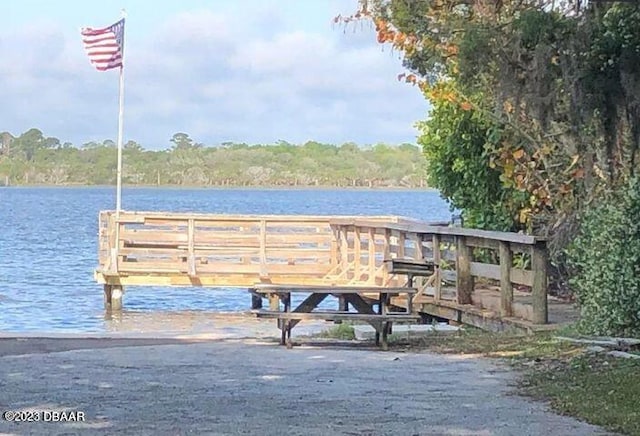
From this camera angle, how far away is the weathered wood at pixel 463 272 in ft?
44.3

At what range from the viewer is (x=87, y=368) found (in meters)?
8.91

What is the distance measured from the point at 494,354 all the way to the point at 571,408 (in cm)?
306

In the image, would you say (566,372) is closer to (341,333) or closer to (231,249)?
(341,333)

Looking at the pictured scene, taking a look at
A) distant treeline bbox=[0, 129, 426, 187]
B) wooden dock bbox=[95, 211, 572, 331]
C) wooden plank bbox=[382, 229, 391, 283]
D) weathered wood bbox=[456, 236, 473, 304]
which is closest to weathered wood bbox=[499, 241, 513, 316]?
weathered wood bbox=[456, 236, 473, 304]

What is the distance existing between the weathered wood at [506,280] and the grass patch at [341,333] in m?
1.67

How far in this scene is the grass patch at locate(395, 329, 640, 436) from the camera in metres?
6.79

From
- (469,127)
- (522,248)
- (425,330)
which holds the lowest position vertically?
(425,330)

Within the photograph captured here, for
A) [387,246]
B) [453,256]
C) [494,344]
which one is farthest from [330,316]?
[387,246]

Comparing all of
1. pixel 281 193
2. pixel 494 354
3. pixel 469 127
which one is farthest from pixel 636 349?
pixel 281 193

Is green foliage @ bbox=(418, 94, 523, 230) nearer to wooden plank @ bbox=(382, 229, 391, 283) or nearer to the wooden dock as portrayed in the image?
wooden plank @ bbox=(382, 229, 391, 283)

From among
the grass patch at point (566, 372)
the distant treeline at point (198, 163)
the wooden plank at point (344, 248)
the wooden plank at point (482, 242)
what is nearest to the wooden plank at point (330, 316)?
the grass patch at point (566, 372)

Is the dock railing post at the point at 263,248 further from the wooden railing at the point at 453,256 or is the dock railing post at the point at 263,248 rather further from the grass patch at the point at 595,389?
the grass patch at the point at 595,389

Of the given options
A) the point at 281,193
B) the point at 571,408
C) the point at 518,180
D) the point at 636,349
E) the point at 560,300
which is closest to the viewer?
the point at 571,408

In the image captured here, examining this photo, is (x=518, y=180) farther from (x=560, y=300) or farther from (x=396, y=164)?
(x=396, y=164)
